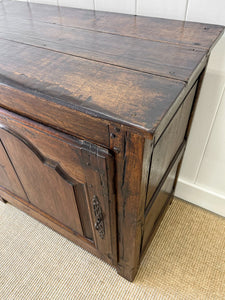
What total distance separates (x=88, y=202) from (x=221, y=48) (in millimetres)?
617

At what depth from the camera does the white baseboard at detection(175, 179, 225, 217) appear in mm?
1110

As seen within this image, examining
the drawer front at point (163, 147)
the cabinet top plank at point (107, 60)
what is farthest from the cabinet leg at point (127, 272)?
the cabinet top plank at point (107, 60)

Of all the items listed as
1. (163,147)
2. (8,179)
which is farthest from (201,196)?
(8,179)

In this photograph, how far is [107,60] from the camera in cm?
58

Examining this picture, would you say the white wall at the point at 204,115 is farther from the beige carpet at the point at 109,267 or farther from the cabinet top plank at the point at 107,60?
the beige carpet at the point at 109,267

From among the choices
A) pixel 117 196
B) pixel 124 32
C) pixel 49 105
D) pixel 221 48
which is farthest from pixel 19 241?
pixel 221 48

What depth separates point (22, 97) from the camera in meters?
0.55

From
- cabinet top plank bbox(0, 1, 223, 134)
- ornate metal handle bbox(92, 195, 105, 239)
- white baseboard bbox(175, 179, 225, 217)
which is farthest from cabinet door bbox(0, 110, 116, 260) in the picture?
white baseboard bbox(175, 179, 225, 217)

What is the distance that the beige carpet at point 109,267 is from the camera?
3.06 feet

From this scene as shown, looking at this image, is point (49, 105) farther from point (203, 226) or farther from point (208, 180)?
point (203, 226)

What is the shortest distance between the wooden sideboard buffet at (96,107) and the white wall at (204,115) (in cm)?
4

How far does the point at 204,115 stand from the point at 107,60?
49 cm

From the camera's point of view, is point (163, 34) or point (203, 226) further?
point (203, 226)

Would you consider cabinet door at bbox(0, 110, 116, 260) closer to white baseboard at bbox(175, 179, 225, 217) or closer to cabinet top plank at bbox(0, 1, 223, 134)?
cabinet top plank at bbox(0, 1, 223, 134)
